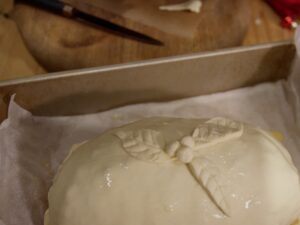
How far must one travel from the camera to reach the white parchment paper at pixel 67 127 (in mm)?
777

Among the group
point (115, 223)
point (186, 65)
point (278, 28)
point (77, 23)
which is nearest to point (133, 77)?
point (186, 65)

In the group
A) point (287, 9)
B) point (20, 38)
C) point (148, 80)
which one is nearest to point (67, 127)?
point (148, 80)

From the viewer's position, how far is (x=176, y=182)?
658 millimetres

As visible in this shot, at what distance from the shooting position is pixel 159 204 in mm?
655

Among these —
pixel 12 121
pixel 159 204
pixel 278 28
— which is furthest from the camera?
pixel 278 28

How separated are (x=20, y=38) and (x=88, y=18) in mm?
197

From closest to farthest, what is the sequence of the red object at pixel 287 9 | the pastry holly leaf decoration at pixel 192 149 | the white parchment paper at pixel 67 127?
the pastry holly leaf decoration at pixel 192 149 → the white parchment paper at pixel 67 127 → the red object at pixel 287 9

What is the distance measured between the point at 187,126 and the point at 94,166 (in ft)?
0.54

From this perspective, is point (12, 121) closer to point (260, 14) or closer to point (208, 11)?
point (208, 11)

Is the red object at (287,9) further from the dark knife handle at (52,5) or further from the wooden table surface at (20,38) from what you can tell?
the dark knife handle at (52,5)

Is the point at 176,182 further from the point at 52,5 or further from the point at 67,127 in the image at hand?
the point at 52,5

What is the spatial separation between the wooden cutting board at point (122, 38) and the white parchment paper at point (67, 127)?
12 cm

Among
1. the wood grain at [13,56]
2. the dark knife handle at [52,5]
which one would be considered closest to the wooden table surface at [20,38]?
the wood grain at [13,56]

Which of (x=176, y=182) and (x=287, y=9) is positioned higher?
(x=287, y=9)
